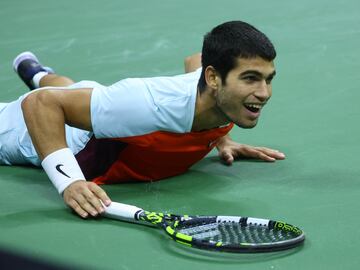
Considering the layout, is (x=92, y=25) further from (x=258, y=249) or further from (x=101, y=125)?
(x=258, y=249)

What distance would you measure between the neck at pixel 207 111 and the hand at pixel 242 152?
460 mm

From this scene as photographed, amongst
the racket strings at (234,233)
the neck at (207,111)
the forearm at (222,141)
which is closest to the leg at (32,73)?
the forearm at (222,141)

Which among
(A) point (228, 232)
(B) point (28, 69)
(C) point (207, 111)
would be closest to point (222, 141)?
(C) point (207, 111)

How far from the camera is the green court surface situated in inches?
110

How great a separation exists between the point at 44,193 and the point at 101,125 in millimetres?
501

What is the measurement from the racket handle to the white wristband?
0.73 feet

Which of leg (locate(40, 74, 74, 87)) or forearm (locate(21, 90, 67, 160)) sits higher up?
forearm (locate(21, 90, 67, 160))

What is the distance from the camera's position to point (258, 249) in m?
2.61

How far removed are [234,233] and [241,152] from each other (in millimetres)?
1118

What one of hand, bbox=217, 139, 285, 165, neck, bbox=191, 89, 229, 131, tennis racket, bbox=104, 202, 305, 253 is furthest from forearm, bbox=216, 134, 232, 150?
tennis racket, bbox=104, 202, 305, 253

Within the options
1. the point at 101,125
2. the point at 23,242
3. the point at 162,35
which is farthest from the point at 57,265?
the point at 162,35

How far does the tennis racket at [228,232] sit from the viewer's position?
8.60 feet

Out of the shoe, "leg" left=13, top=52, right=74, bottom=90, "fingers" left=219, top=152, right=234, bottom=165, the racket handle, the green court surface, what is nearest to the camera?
the green court surface

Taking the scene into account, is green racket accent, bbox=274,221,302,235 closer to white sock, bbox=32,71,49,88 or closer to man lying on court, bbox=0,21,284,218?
man lying on court, bbox=0,21,284,218
